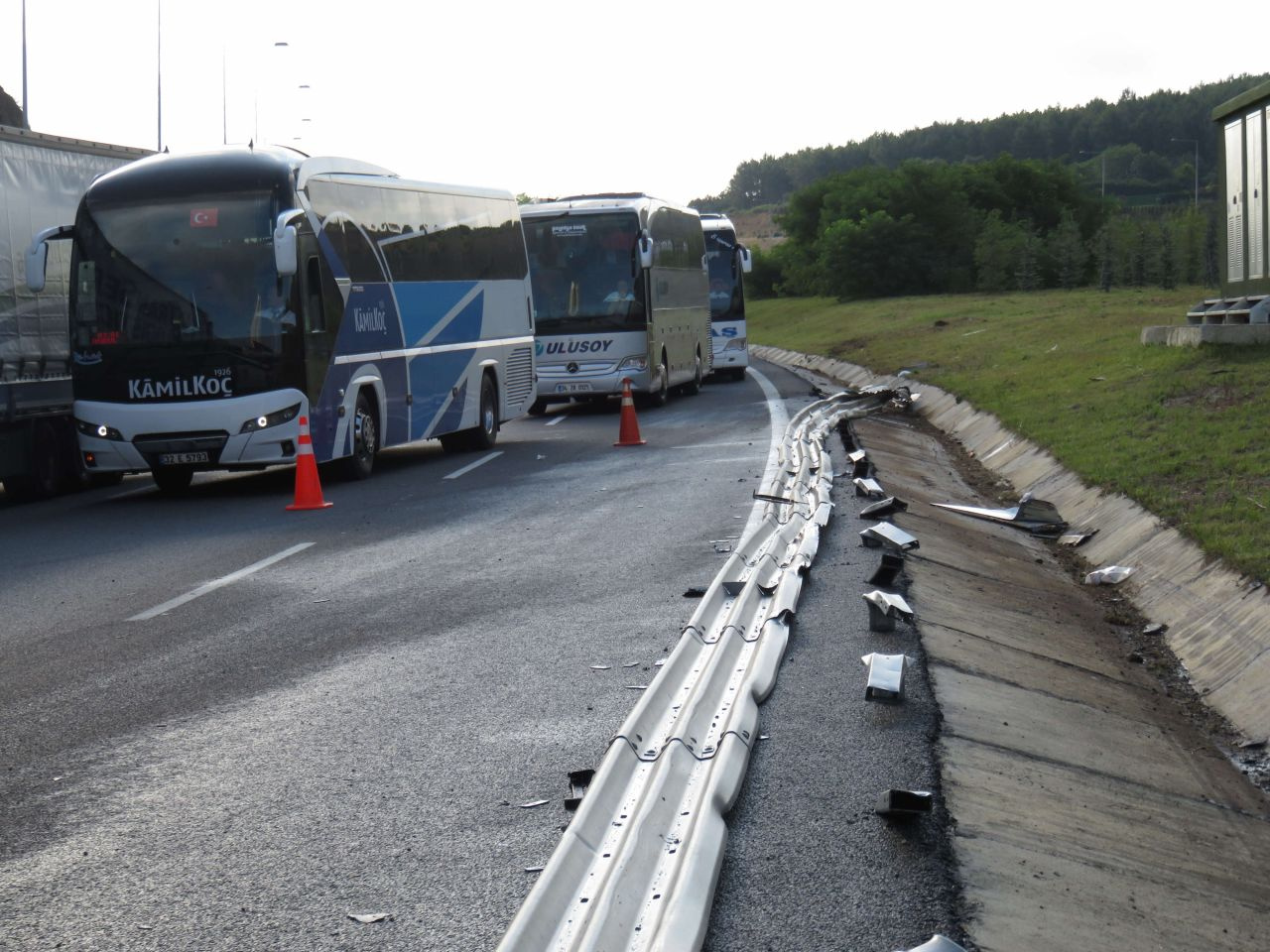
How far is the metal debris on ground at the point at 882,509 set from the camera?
1193 centimetres

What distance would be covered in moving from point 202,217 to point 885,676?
11808 millimetres

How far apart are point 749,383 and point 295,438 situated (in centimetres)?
2170

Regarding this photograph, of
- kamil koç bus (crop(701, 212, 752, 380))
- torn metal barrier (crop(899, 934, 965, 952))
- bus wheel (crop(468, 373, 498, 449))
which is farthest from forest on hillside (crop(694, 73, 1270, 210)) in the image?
torn metal barrier (crop(899, 934, 965, 952))

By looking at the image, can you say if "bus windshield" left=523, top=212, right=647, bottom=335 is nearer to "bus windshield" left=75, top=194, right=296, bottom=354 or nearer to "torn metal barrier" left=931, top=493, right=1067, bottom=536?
"bus windshield" left=75, top=194, right=296, bottom=354

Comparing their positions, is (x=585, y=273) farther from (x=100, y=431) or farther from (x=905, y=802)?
(x=905, y=802)

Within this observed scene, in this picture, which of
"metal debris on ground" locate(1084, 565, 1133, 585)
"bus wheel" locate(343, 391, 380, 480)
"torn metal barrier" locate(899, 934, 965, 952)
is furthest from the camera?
"bus wheel" locate(343, 391, 380, 480)

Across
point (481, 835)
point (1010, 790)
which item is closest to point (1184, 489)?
point (1010, 790)

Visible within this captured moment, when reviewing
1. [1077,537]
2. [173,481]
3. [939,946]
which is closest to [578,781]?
[939,946]

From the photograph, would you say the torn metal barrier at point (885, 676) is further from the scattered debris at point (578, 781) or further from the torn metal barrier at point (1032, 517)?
the torn metal barrier at point (1032, 517)

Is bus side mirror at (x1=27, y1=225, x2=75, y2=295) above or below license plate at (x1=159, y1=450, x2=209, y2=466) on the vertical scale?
above

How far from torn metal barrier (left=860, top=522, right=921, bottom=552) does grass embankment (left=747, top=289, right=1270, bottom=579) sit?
1.77 m

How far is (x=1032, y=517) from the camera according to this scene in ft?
42.9

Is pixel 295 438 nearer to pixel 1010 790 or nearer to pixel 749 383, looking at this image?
pixel 1010 790

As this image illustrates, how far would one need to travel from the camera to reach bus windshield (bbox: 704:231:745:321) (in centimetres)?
4166
